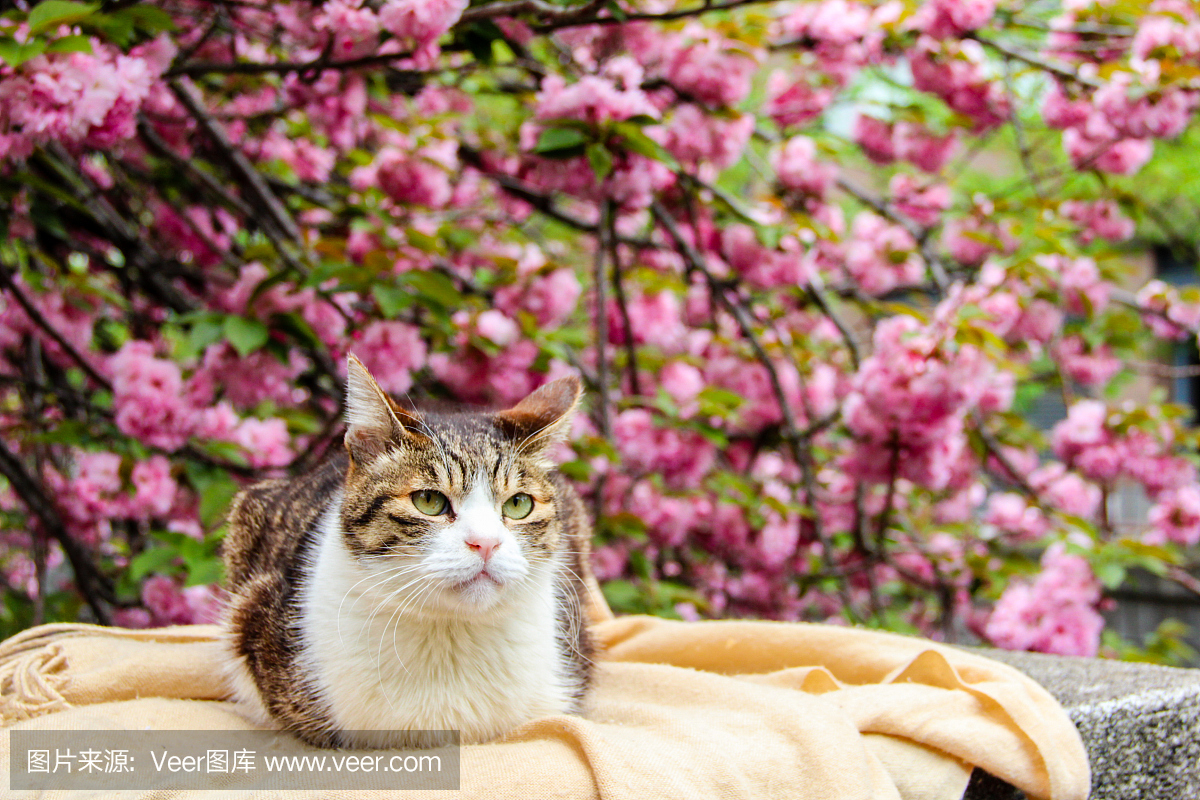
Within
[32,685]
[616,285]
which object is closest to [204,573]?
[32,685]

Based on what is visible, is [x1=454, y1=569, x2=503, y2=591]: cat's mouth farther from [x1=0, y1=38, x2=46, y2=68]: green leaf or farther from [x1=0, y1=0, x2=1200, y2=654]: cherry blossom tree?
[x1=0, y1=38, x2=46, y2=68]: green leaf

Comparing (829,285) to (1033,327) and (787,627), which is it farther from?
(787,627)

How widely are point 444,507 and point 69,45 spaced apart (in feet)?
3.28

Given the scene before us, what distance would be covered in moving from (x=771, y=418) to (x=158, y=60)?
212cm

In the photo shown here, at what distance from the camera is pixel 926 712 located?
116cm

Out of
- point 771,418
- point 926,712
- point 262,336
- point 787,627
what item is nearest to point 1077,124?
point 771,418

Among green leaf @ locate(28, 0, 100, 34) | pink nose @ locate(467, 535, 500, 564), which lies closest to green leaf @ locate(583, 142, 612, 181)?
green leaf @ locate(28, 0, 100, 34)

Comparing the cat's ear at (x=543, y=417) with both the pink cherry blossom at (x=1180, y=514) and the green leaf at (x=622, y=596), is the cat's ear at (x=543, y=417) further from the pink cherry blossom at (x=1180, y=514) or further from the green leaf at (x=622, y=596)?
the pink cherry blossom at (x=1180, y=514)

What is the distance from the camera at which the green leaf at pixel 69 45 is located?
52.0 inches

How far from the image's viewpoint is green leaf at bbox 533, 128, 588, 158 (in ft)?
5.97

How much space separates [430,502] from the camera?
1046 mm

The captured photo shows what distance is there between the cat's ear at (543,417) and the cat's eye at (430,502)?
0.15 m

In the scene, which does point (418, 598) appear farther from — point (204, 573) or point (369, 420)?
point (204, 573)

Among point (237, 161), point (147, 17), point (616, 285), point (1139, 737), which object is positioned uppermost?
point (147, 17)
